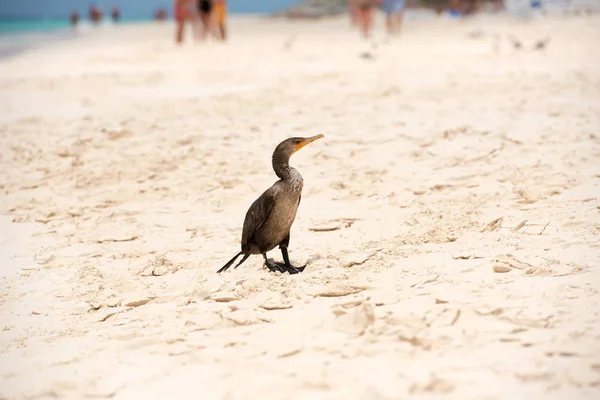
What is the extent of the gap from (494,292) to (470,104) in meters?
4.80

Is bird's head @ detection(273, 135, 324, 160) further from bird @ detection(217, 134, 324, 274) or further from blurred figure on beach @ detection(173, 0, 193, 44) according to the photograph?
blurred figure on beach @ detection(173, 0, 193, 44)

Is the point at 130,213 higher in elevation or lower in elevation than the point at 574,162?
lower

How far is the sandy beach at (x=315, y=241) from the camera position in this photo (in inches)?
101

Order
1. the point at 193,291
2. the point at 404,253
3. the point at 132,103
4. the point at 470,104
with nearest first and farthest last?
the point at 193,291
the point at 404,253
the point at 470,104
the point at 132,103

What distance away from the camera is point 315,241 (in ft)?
14.3

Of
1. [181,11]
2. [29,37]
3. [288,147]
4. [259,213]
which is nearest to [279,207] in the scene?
[259,213]

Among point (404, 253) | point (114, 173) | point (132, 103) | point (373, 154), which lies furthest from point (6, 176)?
point (404, 253)

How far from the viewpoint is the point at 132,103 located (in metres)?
8.41

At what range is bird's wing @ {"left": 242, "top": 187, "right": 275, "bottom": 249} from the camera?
3639 millimetres

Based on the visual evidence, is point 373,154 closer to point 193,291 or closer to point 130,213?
point 130,213

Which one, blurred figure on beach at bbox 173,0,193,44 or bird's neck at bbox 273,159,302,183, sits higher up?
blurred figure on beach at bbox 173,0,193,44

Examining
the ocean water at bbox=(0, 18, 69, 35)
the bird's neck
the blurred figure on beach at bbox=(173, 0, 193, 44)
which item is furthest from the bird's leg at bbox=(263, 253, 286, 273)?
the ocean water at bbox=(0, 18, 69, 35)

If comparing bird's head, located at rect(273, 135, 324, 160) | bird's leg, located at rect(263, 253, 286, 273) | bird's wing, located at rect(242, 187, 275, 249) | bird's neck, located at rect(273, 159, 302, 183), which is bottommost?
bird's leg, located at rect(263, 253, 286, 273)

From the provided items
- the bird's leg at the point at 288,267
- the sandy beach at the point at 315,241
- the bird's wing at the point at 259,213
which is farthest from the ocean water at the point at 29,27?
the bird's leg at the point at 288,267
